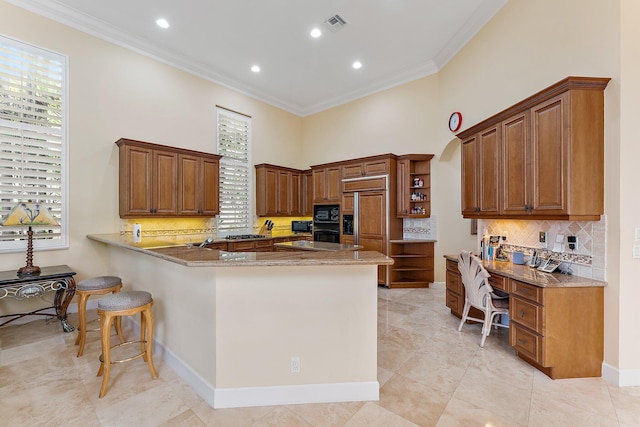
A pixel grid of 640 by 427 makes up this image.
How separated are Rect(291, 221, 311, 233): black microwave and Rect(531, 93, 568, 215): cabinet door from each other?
4.59 m

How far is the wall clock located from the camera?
4.68 m

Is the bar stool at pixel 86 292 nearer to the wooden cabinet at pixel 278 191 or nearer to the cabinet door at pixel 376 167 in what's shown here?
the wooden cabinet at pixel 278 191

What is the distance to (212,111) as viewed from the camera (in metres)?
5.67

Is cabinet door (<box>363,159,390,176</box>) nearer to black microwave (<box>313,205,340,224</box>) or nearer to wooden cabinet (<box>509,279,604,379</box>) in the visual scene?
black microwave (<box>313,205,340,224</box>)

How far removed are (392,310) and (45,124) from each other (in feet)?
18.0

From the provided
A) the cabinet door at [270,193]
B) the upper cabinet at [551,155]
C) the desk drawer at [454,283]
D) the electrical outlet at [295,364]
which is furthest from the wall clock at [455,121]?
the electrical outlet at [295,364]

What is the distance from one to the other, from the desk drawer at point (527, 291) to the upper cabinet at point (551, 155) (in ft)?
2.20

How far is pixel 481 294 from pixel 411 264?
8.38 ft

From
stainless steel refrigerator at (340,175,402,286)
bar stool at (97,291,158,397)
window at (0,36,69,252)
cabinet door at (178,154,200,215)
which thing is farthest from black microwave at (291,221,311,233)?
bar stool at (97,291,158,397)

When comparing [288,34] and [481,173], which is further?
[288,34]

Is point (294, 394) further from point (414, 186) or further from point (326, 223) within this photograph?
point (414, 186)

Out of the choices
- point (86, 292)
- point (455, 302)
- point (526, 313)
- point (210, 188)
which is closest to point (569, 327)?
point (526, 313)

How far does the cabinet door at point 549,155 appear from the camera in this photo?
2430mm

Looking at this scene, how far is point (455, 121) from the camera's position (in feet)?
15.7
